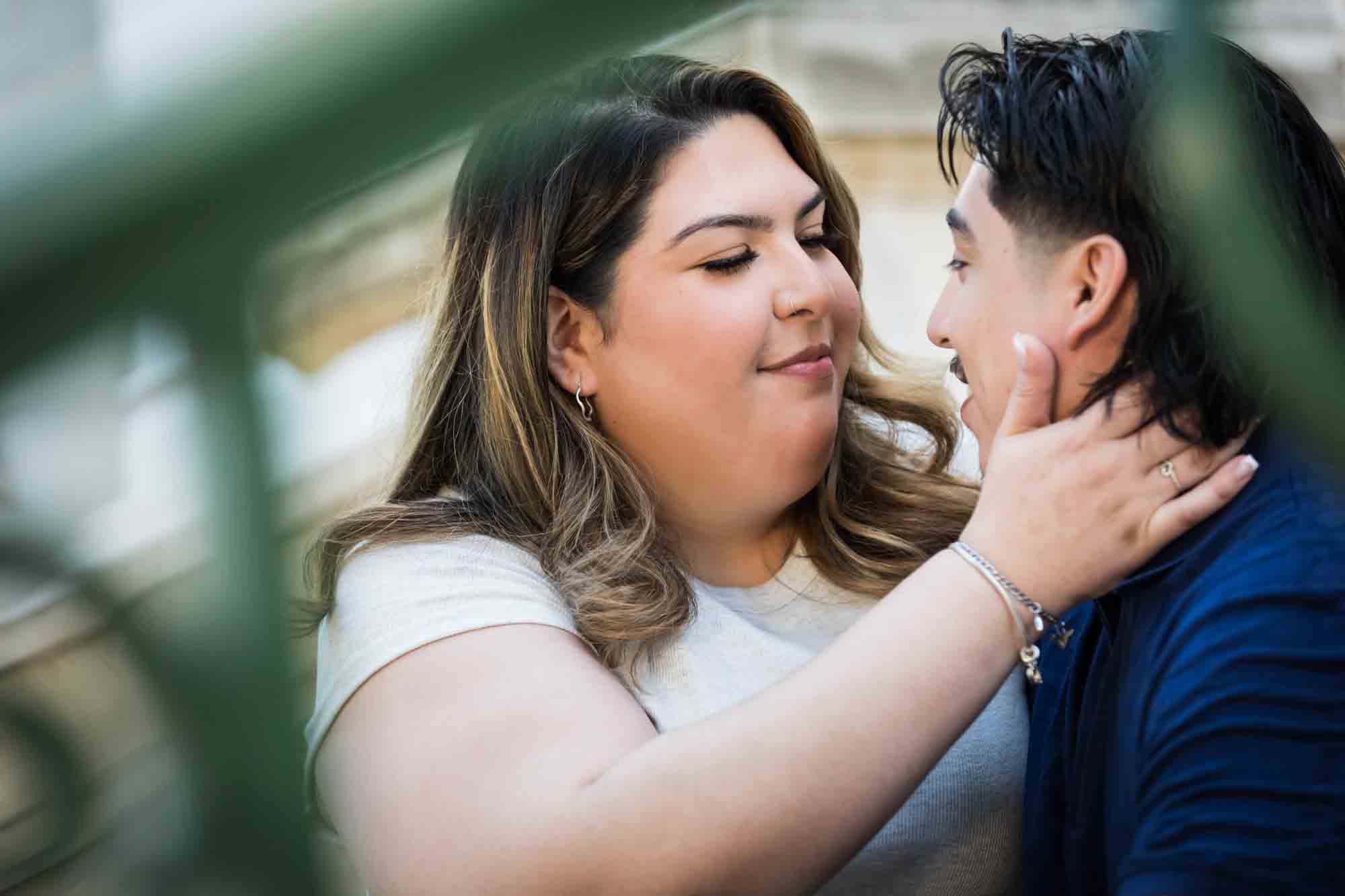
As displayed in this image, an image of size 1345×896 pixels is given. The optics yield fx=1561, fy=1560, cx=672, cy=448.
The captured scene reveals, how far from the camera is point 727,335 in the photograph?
7.30 feet

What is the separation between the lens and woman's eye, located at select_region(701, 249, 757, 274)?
2.28 m

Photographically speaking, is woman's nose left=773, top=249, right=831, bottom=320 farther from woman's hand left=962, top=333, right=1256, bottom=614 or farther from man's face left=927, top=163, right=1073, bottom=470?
woman's hand left=962, top=333, right=1256, bottom=614

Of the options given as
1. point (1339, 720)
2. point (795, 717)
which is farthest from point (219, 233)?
point (1339, 720)

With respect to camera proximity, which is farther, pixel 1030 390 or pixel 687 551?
pixel 687 551

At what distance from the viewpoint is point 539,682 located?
178 cm

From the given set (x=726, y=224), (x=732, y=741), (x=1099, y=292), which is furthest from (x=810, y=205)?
(x=732, y=741)

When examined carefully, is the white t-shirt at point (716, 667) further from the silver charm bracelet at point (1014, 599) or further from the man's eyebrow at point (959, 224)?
the man's eyebrow at point (959, 224)

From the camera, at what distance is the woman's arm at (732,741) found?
1495mm

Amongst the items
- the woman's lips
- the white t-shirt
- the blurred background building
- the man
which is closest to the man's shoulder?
the man

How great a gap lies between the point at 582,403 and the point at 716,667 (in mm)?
480

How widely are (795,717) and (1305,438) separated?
102 cm

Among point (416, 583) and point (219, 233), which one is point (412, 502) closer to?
point (416, 583)

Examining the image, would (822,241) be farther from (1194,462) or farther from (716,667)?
(1194,462)

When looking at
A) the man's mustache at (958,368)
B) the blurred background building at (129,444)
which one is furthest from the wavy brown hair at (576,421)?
the blurred background building at (129,444)
